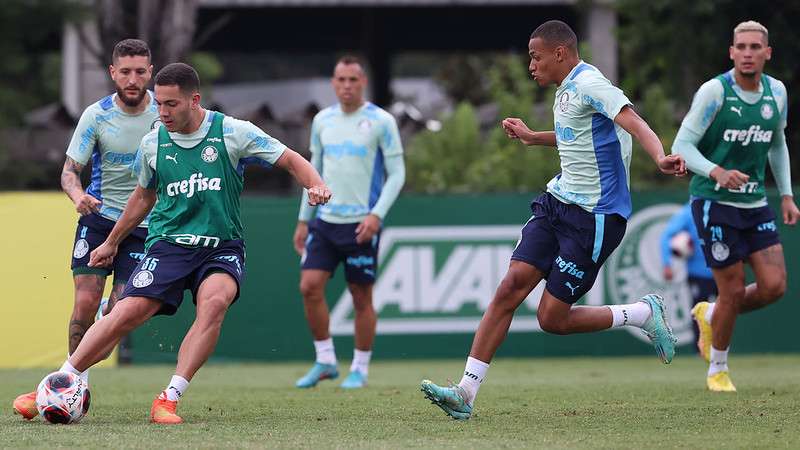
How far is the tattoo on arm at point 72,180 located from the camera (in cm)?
885

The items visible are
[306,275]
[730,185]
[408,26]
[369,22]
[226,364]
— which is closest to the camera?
[730,185]

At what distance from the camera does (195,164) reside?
7.98 metres

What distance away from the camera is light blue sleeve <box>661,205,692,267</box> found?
47.4ft

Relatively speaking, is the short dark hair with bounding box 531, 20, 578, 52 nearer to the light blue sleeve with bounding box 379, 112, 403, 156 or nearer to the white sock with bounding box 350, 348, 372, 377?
the light blue sleeve with bounding box 379, 112, 403, 156

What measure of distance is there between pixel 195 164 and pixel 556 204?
2060 millimetres

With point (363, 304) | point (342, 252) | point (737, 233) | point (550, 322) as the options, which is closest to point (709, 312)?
point (737, 233)

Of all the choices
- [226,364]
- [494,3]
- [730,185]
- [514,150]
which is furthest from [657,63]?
[730,185]

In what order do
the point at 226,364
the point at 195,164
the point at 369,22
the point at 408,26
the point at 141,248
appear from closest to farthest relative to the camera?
the point at 195,164, the point at 141,248, the point at 226,364, the point at 369,22, the point at 408,26

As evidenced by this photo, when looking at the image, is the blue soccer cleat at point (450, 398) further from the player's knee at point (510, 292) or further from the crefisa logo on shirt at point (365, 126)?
the crefisa logo on shirt at point (365, 126)

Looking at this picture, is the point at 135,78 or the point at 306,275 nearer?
the point at 135,78

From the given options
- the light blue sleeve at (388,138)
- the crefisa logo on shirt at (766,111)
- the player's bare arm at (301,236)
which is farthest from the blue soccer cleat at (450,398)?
the player's bare arm at (301,236)

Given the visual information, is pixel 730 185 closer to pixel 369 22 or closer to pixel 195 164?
pixel 195 164

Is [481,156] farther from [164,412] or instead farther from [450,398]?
[164,412]

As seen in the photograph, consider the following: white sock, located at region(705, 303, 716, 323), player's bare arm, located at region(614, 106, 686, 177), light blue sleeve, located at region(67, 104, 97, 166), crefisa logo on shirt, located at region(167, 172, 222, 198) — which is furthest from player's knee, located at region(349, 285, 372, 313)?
player's bare arm, located at region(614, 106, 686, 177)
